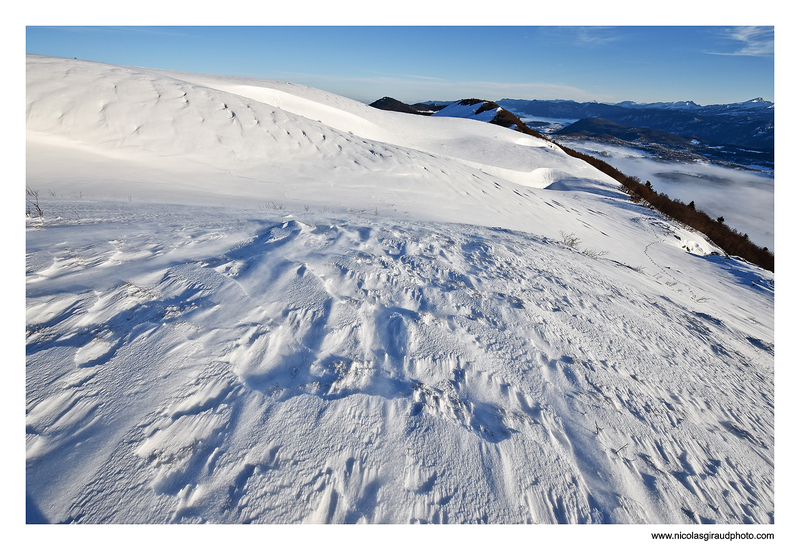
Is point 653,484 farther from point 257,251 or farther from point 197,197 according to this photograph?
point 197,197

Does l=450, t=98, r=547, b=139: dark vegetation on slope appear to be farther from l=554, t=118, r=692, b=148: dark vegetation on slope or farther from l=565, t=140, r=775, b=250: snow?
l=554, t=118, r=692, b=148: dark vegetation on slope

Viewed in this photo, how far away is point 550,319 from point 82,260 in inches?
176

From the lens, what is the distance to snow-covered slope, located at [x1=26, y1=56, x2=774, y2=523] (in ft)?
5.45

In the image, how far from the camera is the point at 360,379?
222 cm

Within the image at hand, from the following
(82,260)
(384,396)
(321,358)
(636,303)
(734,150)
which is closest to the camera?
(384,396)

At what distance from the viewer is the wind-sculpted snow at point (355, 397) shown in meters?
1.64

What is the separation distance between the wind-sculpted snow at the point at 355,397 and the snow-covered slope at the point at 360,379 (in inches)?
0.5

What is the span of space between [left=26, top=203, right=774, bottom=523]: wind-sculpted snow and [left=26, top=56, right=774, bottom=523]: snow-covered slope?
0.01 meters

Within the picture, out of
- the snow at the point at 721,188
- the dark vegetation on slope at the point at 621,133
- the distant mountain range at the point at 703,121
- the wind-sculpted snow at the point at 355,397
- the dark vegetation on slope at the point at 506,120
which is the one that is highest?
the distant mountain range at the point at 703,121

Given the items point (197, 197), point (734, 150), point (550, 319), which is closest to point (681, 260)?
point (550, 319)

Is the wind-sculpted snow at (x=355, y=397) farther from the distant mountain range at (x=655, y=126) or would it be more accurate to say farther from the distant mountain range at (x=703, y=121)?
the distant mountain range at (x=703, y=121)

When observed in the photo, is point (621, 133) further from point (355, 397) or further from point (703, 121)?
point (355, 397)

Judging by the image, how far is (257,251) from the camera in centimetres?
351

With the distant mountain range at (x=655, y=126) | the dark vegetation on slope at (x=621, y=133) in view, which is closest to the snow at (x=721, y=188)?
the distant mountain range at (x=655, y=126)
